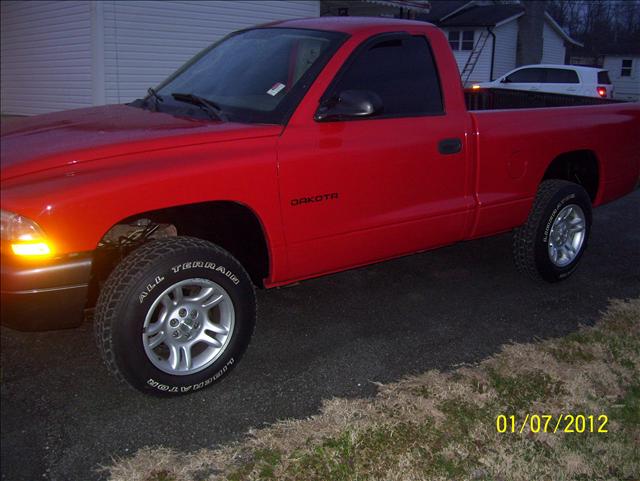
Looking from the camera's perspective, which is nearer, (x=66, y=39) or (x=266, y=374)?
(x=266, y=374)

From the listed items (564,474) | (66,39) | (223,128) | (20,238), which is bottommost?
(564,474)

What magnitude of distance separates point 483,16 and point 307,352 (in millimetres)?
34250

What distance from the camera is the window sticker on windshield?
12.3 feet

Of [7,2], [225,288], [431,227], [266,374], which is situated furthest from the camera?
[7,2]

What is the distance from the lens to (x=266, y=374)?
3650 millimetres

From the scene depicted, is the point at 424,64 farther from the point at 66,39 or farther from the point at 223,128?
the point at 66,39

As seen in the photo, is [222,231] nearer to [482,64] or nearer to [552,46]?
[482,64]

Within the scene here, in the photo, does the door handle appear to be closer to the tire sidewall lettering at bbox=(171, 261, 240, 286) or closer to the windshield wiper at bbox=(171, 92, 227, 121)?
the windshield wiper at bbox=(171, 92, 227, 121)

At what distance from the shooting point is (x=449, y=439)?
3049 millimetres

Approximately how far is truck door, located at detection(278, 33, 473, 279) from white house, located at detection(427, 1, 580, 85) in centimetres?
3066

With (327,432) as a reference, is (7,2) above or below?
above

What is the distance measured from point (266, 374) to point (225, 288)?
1.98 feet

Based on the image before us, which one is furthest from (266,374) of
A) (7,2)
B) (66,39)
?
(7,2)

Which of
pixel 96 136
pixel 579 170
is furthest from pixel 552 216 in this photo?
pixel 96 136
